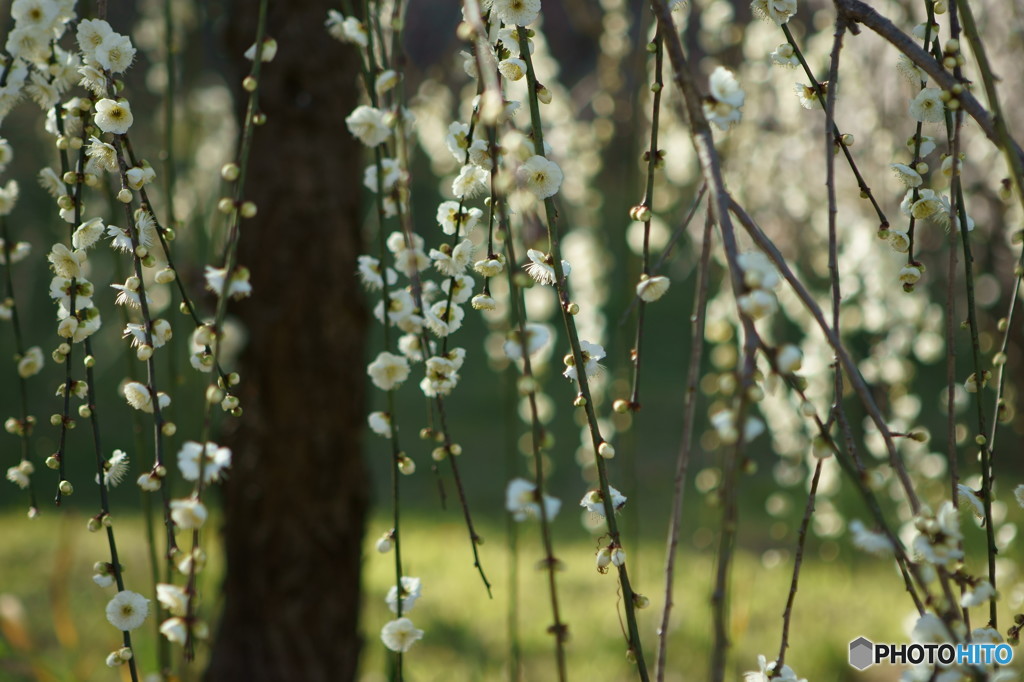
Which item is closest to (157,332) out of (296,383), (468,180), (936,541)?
(468,180)

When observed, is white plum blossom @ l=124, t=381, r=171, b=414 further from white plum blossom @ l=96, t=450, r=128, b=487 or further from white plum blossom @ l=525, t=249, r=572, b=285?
white plum blossom @ l=525, t=249, r=572, b=285

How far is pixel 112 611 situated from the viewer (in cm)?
82

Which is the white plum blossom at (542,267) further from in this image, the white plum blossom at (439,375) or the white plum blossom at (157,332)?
the white plum blossom at (157,332)

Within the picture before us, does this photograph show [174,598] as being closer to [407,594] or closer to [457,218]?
[407,594]

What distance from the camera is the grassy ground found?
242 centimetres

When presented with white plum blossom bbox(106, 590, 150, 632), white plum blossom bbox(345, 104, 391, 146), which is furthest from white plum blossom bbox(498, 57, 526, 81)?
white plum blossom bbox(106, 590, 150, 632)

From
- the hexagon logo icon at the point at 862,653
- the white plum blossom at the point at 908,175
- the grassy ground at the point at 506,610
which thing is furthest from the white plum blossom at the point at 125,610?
the hexagon logo icon at the point at 862,653

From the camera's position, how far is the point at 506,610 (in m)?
2.97

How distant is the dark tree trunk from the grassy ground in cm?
21

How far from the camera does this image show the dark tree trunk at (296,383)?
6.10 feet

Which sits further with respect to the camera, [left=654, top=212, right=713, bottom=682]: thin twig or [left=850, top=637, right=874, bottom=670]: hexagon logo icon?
[left=850, top=637, right=874, bottom=670]: hexagon logo icon

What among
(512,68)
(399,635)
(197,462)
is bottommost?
(399,635)

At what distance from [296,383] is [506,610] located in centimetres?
140

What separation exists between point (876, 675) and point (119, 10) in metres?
3.76
